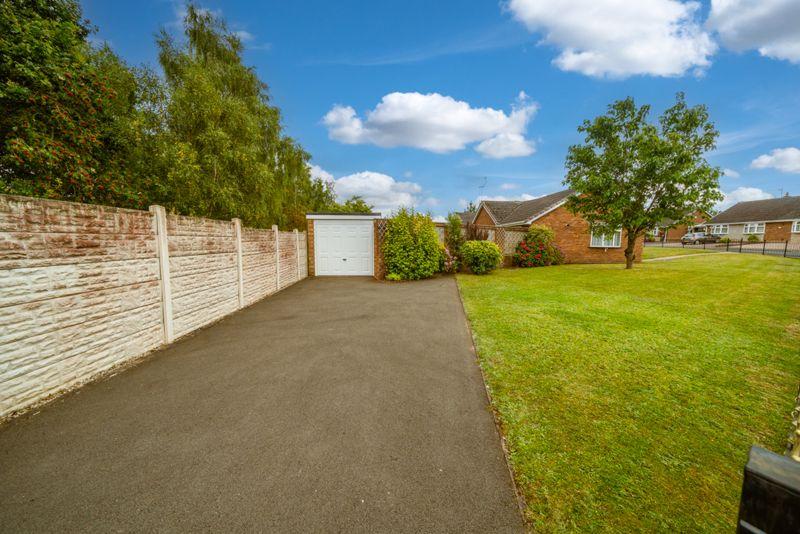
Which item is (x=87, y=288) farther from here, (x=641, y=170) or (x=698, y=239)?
(x=698, y=239)

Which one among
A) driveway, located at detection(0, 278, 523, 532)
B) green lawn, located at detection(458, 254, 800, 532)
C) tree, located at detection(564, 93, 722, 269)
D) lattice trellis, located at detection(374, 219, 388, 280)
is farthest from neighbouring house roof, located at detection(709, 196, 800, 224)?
driveway, located at detection(0, 278, 523, 532)

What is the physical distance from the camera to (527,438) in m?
2.77

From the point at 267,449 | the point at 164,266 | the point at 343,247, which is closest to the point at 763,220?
the point at 343,247

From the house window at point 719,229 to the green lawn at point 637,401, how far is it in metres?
50.7

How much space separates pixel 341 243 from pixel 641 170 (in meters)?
13.6

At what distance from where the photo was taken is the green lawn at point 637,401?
211cm

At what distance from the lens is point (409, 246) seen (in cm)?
1225

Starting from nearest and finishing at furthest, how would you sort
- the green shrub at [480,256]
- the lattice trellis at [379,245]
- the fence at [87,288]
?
1. the fence at [87,288]
2. the lattice trellis at [379,245]
3. the green shrub at [480,256]

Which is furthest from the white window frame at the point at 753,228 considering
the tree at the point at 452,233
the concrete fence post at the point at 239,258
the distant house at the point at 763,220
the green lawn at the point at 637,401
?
the concrete fence post at the point at 239,258

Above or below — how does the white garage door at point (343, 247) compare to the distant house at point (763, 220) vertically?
below

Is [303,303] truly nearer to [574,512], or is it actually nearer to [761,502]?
[574,512]

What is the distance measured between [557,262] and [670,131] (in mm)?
7865

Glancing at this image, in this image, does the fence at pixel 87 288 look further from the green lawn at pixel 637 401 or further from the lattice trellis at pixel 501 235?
the lattice trellis at pixel 501 235

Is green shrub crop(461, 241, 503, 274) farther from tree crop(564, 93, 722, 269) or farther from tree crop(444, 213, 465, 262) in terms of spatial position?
tree crop(564, 93, 722, 269)
